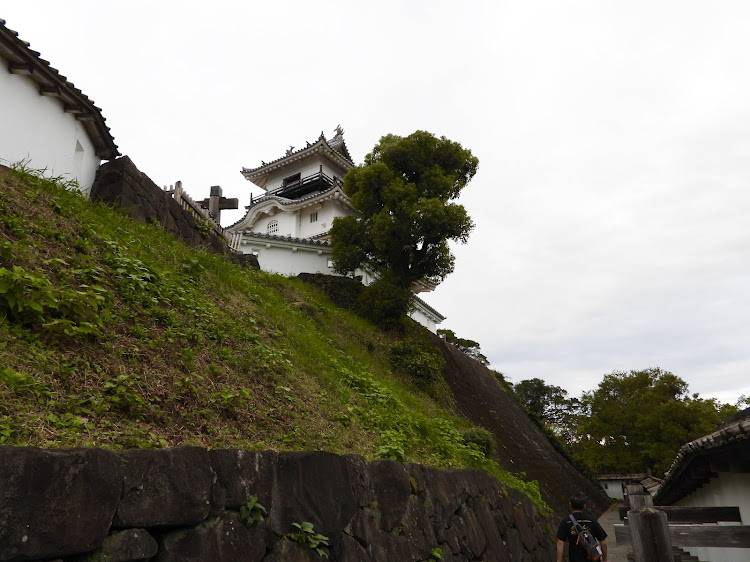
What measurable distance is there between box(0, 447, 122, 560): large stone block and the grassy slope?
0.58m

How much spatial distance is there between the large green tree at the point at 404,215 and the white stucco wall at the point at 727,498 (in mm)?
11537

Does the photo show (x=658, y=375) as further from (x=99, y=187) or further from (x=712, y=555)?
(x=99, y=187)

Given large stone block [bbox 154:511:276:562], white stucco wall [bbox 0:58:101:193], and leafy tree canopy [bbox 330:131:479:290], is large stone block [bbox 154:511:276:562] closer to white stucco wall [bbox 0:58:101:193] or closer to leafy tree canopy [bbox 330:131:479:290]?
white stucco wall [bbox 0:58:101:193]

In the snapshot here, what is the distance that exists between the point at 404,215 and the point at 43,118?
12244mm

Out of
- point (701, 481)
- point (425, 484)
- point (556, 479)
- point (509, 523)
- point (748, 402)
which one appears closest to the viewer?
point (425, 484)

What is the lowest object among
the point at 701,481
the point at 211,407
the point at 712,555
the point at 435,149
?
the point at 712,555

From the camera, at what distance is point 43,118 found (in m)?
9.43

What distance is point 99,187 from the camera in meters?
10.1

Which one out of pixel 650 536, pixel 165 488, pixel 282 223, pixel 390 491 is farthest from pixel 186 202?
pixel 282 223

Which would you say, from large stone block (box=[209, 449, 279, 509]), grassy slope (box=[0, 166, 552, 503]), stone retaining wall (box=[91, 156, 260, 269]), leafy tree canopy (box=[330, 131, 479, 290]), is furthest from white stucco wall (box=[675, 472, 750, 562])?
leafy tree canopy (box=[330, 131, 479, 290])

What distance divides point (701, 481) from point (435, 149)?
1547cm

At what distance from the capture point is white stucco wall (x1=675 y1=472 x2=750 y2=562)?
21.1 ft

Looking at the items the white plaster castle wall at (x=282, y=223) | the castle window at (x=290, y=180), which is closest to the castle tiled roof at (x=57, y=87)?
the white plaster castle wall at (x=282, y=223)

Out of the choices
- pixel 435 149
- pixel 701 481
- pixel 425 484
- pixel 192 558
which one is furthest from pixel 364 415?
pixel 435 149
